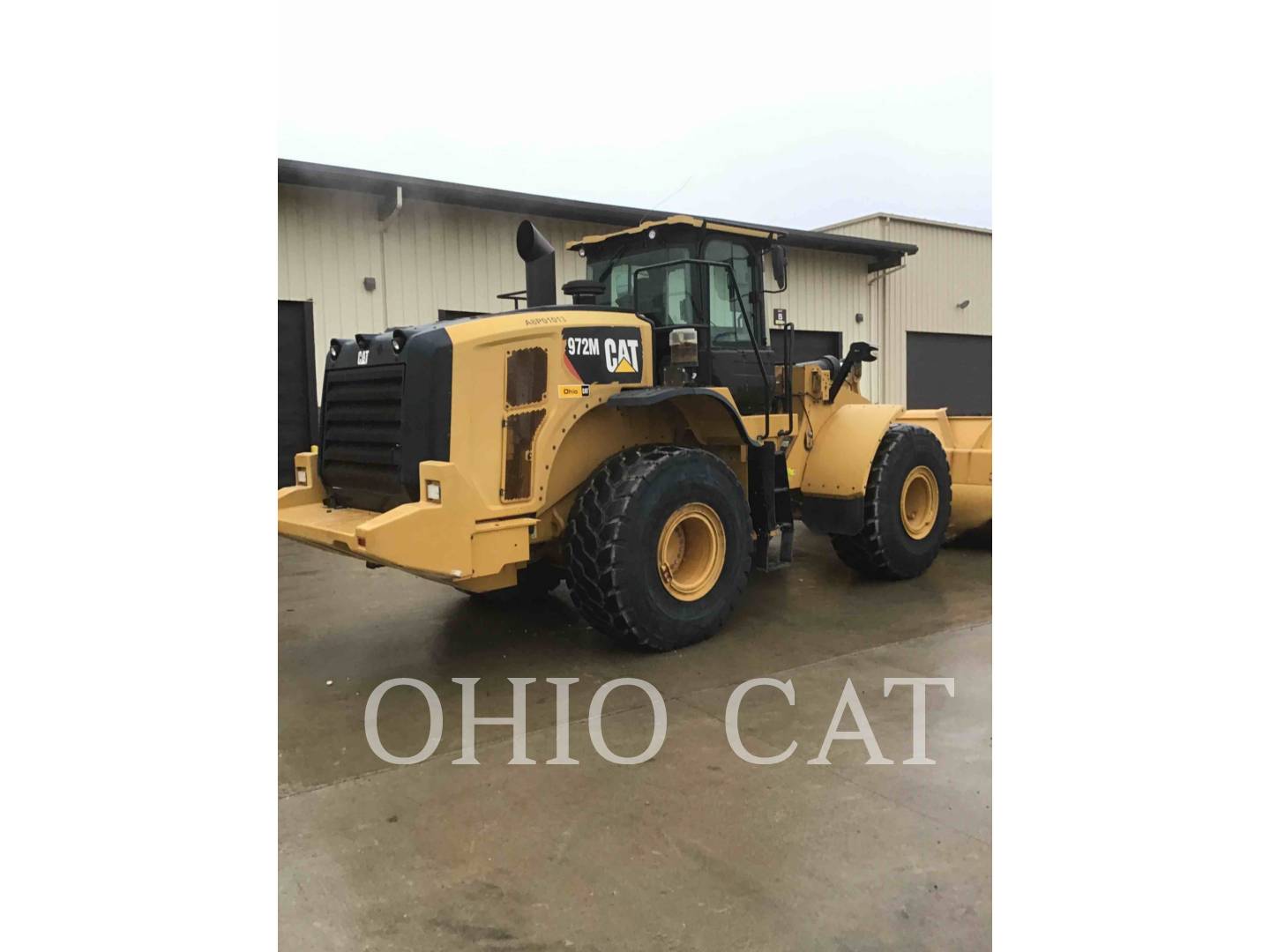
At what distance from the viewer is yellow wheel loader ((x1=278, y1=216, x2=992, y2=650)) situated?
472cm

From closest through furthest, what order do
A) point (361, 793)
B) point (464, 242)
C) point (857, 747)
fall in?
point (361, 793) → point (857, 747) → point (464, 242)

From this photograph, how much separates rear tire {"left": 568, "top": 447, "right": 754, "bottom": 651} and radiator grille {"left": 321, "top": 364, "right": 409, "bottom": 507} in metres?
1.07

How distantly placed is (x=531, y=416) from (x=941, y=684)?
8.31 ft

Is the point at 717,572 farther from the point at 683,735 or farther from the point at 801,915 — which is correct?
the point at 801,915

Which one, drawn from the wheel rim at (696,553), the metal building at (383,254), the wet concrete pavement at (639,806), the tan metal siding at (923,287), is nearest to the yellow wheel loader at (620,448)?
the wheel rim at (696,553)

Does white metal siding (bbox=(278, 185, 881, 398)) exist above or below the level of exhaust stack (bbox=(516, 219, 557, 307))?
above

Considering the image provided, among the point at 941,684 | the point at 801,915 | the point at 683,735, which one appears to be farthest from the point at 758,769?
the point at 941,684

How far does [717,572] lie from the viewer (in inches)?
218

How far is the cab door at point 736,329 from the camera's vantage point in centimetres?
614

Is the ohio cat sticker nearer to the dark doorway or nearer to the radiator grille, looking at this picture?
the radiator grille

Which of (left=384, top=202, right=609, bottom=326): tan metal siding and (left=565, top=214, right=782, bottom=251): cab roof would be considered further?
(left=384, top=202, right=609, bottom=326): tan metal siding

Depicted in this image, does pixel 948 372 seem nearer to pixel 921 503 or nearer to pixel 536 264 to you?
pixel 921 503

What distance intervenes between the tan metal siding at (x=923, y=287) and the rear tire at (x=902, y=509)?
9.81 metres

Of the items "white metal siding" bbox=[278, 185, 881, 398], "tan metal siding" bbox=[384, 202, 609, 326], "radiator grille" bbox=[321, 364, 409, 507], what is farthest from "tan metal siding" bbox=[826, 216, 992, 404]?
"radiator grille" bbox=[321, 364, 409, 507]
